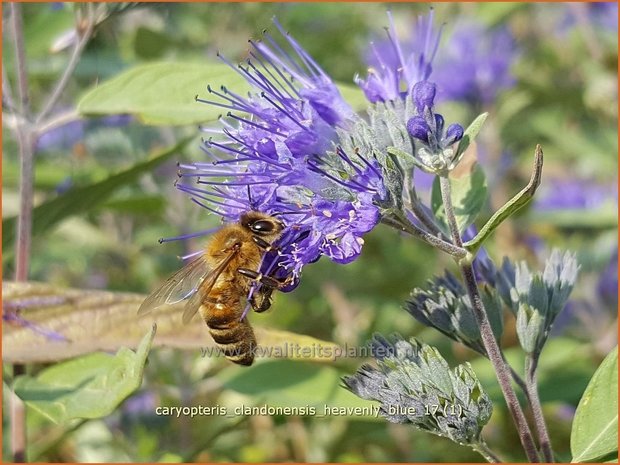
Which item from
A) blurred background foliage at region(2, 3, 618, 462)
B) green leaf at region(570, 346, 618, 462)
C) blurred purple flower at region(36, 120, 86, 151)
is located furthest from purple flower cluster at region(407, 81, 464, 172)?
blurred purple flower at region(36, 120, 86, 151)

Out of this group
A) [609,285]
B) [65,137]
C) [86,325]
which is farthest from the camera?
[65,137]

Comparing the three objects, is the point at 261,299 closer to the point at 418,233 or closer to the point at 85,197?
the point at 418,233

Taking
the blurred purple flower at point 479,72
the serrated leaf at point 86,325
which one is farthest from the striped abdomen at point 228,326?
the blurred purple flower at point 479,72

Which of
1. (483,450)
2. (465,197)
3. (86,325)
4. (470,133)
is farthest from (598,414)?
(86,325)

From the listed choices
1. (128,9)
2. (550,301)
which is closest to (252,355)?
(550,301)

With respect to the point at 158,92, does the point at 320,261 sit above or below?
below

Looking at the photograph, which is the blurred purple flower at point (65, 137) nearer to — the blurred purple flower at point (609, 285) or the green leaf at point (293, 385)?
the green leaf at point (293, 385)

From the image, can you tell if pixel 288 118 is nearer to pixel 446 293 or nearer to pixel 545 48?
pixel 446 293
